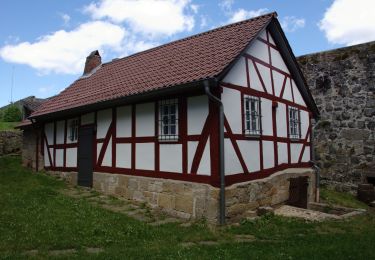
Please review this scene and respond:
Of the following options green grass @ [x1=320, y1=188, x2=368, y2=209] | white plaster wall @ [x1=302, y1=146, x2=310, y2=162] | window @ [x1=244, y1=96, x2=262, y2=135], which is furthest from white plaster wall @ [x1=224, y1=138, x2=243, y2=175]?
green grass @ [x1=320, y1=188, x2=368, y2=209]

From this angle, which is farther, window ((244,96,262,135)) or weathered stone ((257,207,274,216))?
window ((244,96,262,135))

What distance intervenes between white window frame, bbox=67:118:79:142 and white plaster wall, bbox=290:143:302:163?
7632 millimetres

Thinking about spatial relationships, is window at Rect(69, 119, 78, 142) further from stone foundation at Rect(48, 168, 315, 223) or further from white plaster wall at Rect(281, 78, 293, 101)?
white plaster wall at Rect(281, 78, 293, 101)

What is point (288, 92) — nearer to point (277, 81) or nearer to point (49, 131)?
point (277, 81)

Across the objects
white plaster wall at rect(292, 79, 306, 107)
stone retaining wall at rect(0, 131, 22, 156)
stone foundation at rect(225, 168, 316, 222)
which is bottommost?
stone foundation at rect(225, 168, 316, 222)

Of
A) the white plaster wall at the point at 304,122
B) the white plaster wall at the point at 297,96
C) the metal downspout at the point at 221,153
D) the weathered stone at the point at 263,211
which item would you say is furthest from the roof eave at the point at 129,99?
the white plaster wall at the point at 304,122

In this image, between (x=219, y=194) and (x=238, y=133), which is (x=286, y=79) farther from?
(x=219, y=194)

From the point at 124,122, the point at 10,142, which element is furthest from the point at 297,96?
the point at 10,142

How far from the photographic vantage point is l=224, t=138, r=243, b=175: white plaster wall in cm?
798

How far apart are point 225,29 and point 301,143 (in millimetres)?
4877

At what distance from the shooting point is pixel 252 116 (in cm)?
923

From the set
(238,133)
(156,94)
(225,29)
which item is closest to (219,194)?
(238,133)

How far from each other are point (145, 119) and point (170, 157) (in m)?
1.43

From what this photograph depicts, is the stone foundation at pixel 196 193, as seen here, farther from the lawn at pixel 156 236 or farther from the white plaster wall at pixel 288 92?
the white plaster wall at pixel 288 92
